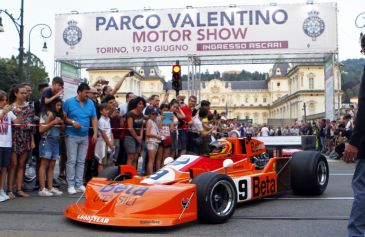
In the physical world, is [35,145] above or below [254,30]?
below

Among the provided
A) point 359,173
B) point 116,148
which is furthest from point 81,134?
point 359,173

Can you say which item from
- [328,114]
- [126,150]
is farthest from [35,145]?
[328,114]

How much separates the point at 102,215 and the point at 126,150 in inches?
164

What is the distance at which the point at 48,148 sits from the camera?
8117mm

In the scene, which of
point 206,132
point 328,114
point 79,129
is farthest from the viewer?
point 328,114

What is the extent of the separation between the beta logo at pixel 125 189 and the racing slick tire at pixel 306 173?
3.25m

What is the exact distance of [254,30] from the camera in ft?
64.3

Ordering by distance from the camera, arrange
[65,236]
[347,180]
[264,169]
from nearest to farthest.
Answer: [65,236]
[264,169]
[347,180]

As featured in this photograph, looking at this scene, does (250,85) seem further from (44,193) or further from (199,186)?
(199,186)

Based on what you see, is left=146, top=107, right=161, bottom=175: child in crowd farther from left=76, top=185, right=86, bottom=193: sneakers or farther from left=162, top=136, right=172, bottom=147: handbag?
left=76, top=185, right=86, bottom=193: sneakers

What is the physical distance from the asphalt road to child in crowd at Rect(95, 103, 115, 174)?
50.3 inches

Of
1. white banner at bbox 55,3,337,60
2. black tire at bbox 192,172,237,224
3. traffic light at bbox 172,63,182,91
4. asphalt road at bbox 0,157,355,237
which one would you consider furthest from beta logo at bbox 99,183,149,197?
white banner at bbox 55,3,337,60

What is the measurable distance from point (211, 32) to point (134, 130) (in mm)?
11233

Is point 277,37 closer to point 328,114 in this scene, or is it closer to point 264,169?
point 328,114
